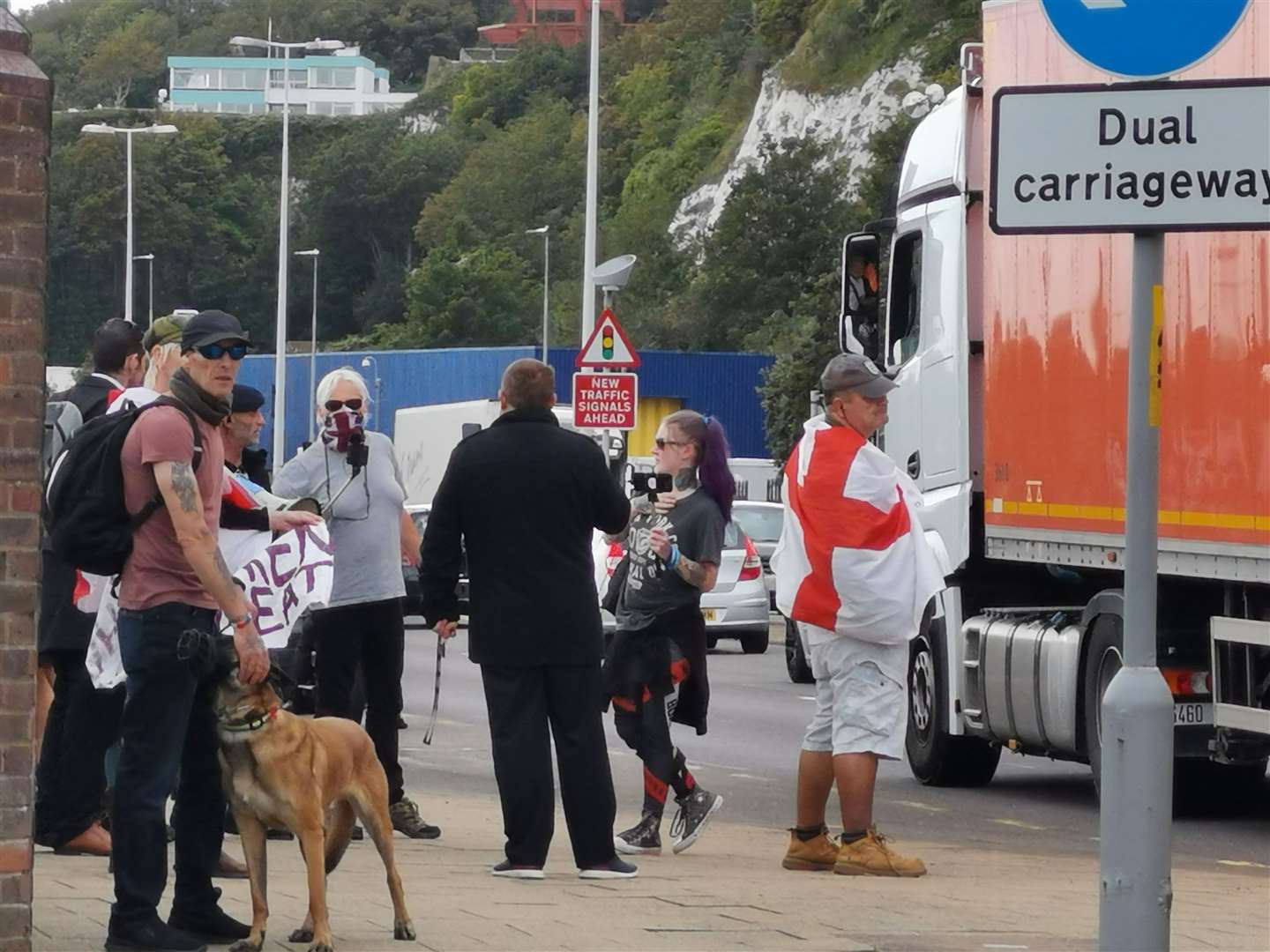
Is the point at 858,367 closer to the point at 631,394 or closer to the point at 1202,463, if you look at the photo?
the point at 1202,463

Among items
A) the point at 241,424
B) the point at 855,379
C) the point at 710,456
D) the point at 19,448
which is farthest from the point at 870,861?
the point at 19,448

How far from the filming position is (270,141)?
18825cm

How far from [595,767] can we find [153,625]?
8.53 ft

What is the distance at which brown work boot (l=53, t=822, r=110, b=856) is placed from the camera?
9766 millimetres

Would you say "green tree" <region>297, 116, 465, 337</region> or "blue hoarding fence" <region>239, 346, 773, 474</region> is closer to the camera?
"blue hoarding fence" <region>239, 346, 773, 474</region>

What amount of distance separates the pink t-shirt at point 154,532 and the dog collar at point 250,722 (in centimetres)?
34

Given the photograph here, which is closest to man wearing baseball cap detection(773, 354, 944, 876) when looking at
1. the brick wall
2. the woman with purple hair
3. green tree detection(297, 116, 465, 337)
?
the woman with purple hair

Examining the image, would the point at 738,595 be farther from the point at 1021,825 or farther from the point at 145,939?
the point at 145,939

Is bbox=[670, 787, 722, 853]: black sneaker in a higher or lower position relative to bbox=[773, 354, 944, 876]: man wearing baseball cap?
lower

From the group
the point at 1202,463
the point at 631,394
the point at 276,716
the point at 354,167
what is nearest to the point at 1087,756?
the point at 1202,463

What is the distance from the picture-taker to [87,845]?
9.80 meters

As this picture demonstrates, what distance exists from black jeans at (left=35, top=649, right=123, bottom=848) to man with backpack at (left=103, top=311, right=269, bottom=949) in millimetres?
1935

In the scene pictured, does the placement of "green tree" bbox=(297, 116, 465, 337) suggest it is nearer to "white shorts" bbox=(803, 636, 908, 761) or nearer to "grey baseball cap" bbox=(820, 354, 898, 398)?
"grey baseball cap" bbox=(820, 354, 898, 398)

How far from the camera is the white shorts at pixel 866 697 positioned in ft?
32.6
